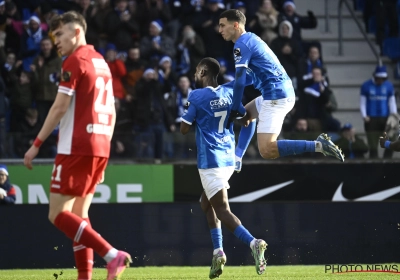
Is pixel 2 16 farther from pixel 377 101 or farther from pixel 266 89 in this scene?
pixel 266 89

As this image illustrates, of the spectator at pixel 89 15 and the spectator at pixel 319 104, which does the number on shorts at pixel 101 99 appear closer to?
the spectator at pixel 319 104

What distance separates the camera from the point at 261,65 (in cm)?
938

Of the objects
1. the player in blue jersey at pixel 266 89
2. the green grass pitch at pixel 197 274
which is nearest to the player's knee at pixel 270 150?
the player in blue jersey at pixel 266 89

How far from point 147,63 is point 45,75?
2016 mm

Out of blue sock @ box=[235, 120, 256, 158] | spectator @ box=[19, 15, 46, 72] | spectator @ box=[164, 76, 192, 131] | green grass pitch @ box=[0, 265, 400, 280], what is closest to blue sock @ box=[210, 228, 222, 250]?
green grass pitch @ box=[0, 265, 400, 280]

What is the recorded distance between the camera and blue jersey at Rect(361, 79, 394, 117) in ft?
53.1

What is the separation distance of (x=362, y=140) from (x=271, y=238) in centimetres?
334

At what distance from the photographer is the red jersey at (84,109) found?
22.5ft

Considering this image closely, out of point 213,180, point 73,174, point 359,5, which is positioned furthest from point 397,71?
point 73,174

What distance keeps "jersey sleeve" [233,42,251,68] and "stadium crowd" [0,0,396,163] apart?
4540 millimetres

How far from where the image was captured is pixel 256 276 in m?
9.66

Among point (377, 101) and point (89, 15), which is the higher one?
point (89, 15)

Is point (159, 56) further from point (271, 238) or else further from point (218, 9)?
point (271, 238)

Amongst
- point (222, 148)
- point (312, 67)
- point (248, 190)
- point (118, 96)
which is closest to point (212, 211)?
point (222, 148)
